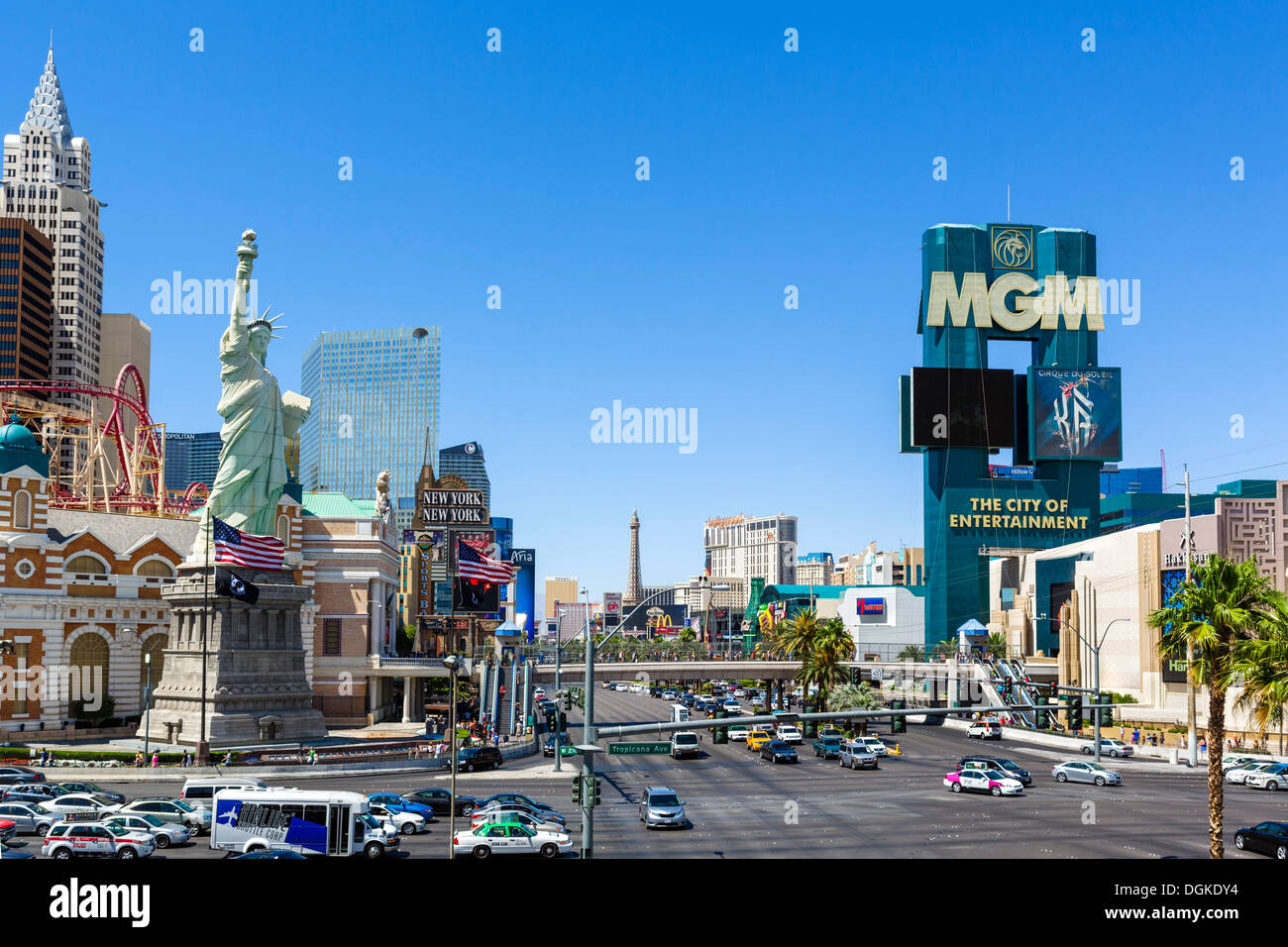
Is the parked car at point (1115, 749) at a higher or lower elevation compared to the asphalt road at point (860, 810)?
lower

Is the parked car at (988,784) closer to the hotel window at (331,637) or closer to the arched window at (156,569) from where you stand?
the hotel window at (331,637)

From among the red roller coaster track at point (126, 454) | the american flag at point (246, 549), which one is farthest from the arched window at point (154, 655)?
the red roller coaster track at point (126, 454)

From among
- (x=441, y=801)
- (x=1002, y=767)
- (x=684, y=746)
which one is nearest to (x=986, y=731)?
(x=684, y=746)

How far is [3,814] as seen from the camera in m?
39.5

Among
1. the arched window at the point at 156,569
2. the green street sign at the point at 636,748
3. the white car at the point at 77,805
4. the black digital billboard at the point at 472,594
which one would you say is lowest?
the white car at the point at 77,805

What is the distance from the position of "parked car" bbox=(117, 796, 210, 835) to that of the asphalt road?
24.6 inches

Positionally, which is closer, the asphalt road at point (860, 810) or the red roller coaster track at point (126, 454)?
the asphalt road at point (860, 810)

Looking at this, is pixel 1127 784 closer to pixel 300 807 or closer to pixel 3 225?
pixel 300 807

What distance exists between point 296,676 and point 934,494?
9582 cm

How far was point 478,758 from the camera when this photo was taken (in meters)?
62.2

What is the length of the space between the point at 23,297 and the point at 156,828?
166578 mm

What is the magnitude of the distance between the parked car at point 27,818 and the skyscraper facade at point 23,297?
6151 inches

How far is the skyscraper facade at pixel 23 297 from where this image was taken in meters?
177
